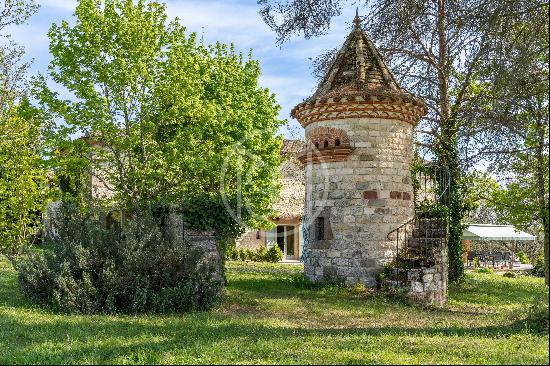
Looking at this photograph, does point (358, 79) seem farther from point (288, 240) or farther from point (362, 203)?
point (288, 240)

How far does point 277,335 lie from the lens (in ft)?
26.3

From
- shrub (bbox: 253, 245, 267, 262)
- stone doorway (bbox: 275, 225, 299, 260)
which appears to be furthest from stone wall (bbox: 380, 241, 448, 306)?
stone doorway (bbox: 275, 225, 299, 260)

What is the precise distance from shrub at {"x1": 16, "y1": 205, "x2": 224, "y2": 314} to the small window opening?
12.3ft

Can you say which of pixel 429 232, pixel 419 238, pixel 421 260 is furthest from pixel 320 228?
pixel 429 232

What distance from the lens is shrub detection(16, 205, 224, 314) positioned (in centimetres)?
1039

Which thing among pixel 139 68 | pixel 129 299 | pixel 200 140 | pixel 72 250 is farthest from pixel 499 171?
pixel 200 140

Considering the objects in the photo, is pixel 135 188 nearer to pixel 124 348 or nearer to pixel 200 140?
pixel 200 140

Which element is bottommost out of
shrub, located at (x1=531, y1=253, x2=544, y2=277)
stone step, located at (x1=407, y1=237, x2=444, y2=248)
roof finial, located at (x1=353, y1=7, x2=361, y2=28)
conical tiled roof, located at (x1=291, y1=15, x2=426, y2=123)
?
shrub, located at (x1=531, y1=253, x2=544, y2=277)

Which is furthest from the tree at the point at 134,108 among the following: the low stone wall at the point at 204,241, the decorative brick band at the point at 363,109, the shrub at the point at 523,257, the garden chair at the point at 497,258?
the shrub at the point at 523,257

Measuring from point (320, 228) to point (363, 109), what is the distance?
124 inches

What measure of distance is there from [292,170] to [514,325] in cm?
2537

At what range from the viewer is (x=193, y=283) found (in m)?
10.9

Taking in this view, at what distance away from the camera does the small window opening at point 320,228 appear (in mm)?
14291

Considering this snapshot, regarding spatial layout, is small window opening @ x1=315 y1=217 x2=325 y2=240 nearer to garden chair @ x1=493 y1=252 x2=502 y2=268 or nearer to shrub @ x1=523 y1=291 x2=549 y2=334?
shrub @ x1=523 y1=291 x2=549 y2=334
